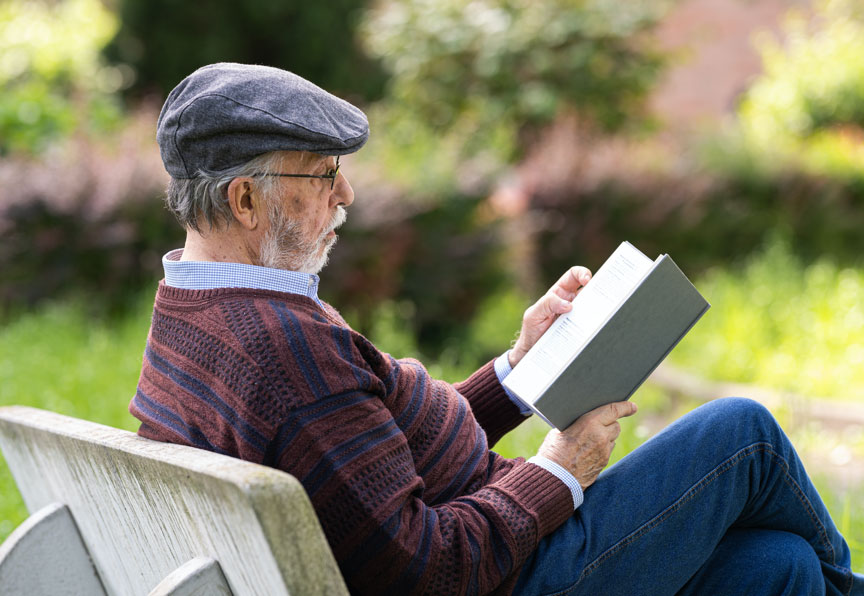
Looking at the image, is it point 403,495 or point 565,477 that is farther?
point 565,477

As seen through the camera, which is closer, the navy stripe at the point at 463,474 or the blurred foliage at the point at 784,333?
the navy stripe at the point at 463,474

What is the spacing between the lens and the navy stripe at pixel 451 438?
75.2 inches

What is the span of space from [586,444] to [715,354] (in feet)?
15.5

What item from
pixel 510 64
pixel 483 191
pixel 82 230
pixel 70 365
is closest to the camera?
pixel 70 365

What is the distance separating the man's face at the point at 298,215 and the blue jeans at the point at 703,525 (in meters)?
0.71

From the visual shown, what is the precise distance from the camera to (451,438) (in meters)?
1.97

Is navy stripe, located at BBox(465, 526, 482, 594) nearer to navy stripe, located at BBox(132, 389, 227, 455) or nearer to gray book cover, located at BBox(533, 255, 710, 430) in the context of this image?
gray book cover, located at BBox(533, 255, 710, 430)

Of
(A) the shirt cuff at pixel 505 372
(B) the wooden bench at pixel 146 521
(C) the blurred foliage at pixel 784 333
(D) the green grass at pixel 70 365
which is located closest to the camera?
(B) the wooden bench at pixel 146 521

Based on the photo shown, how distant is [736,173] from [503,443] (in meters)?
6.47

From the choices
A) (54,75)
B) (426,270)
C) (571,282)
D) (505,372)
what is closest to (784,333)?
(426,270)

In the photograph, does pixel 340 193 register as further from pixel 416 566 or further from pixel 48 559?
pixel 48 559

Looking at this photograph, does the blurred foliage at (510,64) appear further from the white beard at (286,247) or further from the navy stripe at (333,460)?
the navy stripe at (333,460)

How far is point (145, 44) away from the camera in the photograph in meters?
13.7

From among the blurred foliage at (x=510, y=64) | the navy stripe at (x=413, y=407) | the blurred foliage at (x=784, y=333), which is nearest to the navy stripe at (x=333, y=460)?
the navy stripe at (x=413, y=407)
